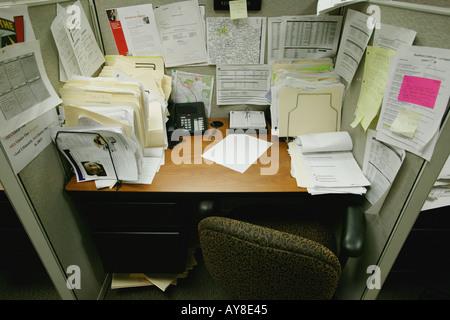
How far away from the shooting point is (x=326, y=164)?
1.00 m

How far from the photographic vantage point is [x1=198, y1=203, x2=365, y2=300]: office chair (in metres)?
0.53

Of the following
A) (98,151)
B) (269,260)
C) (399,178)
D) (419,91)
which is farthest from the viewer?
(98,151)

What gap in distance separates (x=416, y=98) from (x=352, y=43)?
0.41 meters

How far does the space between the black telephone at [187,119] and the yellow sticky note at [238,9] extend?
1.29 ft

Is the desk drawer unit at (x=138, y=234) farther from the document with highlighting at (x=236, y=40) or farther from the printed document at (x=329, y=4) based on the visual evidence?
the printed document at (x=329, y=4)

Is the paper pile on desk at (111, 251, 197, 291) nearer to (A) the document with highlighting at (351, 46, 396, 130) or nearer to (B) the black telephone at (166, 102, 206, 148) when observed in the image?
(B) the black telephone at (166, 102, 206, 148)

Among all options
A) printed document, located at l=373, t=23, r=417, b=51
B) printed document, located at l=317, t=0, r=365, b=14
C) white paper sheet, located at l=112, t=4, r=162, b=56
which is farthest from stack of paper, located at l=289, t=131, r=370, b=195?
white paper sheet, located at l=112, t=4, r=162, b=56

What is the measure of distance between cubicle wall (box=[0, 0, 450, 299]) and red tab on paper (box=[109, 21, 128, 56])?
0.02m

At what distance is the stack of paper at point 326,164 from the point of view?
0.90 m

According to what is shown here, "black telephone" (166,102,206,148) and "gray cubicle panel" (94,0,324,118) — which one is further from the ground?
"gray cubicle panel" (94,0,324,118)

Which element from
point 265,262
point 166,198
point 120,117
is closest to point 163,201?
point 166,198

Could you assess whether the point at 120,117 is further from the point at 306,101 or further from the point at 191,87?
the point at 306,101

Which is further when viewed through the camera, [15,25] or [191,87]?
[191,87]

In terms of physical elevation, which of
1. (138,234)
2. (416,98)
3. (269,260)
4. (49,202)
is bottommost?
(138,234)
